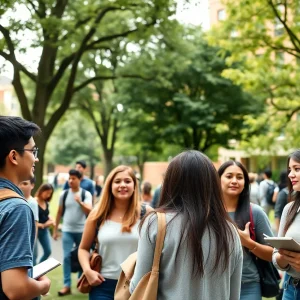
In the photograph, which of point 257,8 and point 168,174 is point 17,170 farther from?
point 257,8

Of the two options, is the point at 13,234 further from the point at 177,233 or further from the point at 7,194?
the point at 177,233

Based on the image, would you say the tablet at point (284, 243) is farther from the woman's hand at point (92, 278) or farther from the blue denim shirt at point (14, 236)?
the woman's hand at point (92, 278)

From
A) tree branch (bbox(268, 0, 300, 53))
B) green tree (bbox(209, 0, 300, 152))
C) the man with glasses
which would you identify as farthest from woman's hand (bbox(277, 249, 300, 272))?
tree branch (bbox(268, 0, 300, 53))

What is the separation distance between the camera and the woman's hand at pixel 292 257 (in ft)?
13.7

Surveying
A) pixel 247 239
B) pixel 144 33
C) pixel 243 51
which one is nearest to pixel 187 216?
pixel 247 239

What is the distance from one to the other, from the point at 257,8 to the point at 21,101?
281 inches

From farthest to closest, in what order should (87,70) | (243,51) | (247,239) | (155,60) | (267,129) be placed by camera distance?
(267,129) → (87,70) → (155,60) → (243,51) → (247,239)

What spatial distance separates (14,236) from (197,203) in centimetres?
101

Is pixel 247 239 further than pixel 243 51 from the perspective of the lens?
No

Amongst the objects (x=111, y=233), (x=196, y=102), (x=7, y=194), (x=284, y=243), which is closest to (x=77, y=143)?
(x=196, y=102)

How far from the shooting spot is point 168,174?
3244 mm

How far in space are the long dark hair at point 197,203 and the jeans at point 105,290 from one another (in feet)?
7.31

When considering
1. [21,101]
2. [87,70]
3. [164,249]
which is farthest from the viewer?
[87,70]

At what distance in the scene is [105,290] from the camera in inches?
206
